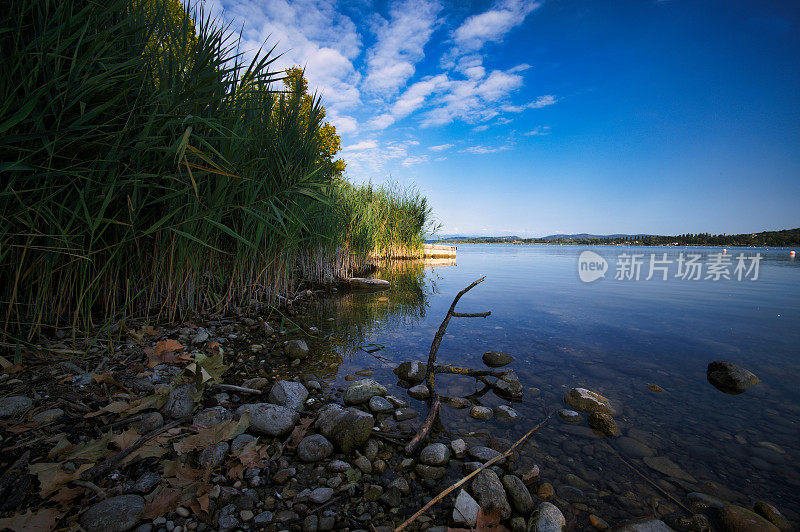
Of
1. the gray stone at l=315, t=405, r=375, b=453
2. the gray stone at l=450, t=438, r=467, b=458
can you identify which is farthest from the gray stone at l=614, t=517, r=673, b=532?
the gray stone at l=315, t=405, r=375, b=453

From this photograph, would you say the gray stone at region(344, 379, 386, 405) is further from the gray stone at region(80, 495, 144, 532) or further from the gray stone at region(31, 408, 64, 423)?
the gray stone at region(31, 408, 64, 423)

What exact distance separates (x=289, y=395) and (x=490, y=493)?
162 cm

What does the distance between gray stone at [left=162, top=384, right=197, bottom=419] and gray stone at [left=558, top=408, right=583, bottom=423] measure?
2869mm

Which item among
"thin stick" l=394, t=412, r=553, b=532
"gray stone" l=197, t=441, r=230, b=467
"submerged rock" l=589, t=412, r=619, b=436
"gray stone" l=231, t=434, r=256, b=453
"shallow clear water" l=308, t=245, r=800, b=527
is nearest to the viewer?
"thin stick" l=394, t=412, r=553, b=532

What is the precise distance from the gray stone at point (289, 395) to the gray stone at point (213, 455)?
599 mm

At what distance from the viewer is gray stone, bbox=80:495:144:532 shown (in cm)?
123

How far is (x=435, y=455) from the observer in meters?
1.87

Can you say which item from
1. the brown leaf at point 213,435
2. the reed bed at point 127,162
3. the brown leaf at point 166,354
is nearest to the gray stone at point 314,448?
the brown leaf at point 213,435

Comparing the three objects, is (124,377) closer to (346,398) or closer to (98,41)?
(346,398)

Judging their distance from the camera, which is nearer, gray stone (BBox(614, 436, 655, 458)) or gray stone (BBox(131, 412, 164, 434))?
gray stone (BBox(131, 412, 164, 434))

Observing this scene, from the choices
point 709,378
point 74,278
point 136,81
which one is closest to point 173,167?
point 136,81

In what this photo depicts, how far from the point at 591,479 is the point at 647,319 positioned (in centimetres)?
541

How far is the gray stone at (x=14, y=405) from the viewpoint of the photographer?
68.5 inches

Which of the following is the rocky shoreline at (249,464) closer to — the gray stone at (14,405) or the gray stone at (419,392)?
the gray stone at (14,405)
